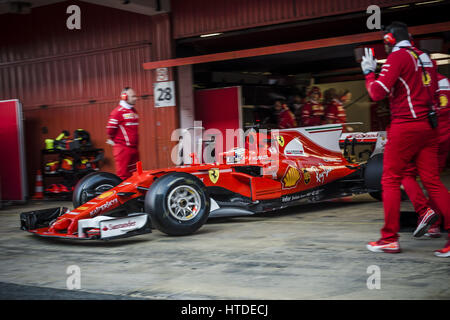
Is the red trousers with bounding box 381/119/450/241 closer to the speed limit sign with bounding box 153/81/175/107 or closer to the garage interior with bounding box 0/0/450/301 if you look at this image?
the garage interior with bounding box 0/0/450/301

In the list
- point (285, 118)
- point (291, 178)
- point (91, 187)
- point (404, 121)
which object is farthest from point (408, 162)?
point (285, 118)

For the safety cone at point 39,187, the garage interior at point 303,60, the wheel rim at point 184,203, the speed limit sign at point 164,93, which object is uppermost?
the garage interior at point 303,60

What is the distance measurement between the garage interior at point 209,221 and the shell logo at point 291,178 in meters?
0.50

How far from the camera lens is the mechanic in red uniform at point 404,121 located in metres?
4.63

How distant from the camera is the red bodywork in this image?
6277 mm

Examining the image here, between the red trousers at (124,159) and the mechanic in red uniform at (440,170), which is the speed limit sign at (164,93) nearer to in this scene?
the red trousers at (124,159)

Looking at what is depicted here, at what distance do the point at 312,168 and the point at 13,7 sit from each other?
6828mm

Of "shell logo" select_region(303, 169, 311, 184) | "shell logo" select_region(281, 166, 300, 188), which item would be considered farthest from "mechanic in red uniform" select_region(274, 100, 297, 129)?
"shell logo" select_region(281, 166, 300, 188)

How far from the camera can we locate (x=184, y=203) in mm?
6262

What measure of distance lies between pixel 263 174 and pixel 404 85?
2847 millimetres

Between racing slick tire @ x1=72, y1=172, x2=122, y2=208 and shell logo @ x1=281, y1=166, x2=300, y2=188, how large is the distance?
7.81ft

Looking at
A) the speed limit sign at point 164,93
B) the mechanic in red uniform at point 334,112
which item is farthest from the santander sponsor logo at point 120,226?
the mechanic in red uniform at point 334,112

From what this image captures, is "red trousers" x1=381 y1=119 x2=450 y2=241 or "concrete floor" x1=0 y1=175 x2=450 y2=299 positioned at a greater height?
"red trousers" x1=381 y1=119 x2=450 y2=241
